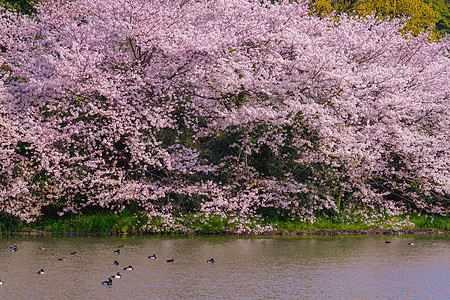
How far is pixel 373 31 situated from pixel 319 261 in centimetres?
1330

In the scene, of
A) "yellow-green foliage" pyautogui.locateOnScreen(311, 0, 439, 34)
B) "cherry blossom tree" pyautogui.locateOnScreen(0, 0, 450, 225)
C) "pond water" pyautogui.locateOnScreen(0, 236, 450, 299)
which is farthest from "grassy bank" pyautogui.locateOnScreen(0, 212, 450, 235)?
"yellow-green foliage" pyautogui.locateOnScreen(311, 0, 439, 34)

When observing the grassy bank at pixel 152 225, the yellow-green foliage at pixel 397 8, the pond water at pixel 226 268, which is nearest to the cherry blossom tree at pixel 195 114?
the grassy bank at pixel 152 225

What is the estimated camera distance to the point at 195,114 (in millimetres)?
22688

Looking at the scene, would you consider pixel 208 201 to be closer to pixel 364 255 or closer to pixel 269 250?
pixel 269 250

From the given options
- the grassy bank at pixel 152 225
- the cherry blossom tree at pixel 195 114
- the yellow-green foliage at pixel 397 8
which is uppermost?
the yellow-green foliage at pixel 397 8

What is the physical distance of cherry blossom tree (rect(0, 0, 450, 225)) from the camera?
847 inches

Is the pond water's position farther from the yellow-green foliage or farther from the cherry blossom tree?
the yellow-green foliage

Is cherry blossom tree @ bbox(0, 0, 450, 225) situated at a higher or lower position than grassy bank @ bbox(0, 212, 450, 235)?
higher

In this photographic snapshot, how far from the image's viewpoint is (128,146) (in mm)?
22344

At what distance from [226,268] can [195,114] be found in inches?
342

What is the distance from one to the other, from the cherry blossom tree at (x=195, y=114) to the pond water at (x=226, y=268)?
7.91ft

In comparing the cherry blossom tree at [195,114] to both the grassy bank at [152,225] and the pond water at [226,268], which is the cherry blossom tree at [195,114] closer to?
the grassy bank at [152,225]

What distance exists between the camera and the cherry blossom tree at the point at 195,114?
21.5 metres

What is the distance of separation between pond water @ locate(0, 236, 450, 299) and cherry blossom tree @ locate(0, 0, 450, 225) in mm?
2412
